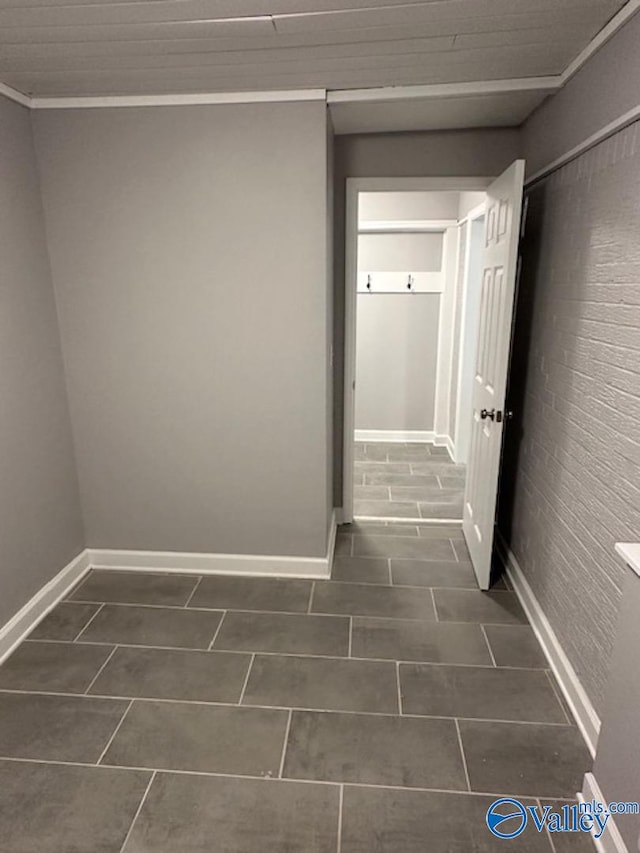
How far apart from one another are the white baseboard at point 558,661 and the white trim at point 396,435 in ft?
7.58

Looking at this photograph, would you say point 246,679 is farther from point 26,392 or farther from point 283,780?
point 26,392

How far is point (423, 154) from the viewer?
9.07 feet

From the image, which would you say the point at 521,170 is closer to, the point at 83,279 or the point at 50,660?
the point at 83,279

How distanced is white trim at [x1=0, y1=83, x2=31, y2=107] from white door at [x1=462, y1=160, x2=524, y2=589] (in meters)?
2.12

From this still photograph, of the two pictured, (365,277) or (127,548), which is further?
(365,277)

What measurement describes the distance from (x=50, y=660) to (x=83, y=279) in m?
1.71

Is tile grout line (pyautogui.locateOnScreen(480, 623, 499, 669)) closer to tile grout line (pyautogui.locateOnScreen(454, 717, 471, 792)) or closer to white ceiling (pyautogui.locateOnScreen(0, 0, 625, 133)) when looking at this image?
tile grout line (pyautogui.locateOnScreen(454, 717, 471, 792))

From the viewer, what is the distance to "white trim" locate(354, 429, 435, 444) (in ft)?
16.5

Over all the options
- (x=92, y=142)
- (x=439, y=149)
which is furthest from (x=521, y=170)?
(x=92, y=142)

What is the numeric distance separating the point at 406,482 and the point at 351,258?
1.83 metres

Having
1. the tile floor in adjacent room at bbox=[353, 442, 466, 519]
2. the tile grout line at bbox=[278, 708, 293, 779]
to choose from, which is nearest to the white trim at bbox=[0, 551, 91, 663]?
the tile grout line at bbox=[278, 708, 293, 779]

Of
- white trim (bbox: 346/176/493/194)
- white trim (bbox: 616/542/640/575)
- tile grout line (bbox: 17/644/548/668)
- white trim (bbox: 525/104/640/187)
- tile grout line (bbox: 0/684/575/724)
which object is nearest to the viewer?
white trim (bbox: 616/542/640/575)

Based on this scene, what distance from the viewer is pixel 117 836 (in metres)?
1.44

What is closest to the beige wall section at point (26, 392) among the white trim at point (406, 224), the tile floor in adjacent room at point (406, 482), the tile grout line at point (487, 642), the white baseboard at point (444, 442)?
the tile floor in adjacent room at point (406, 482)
